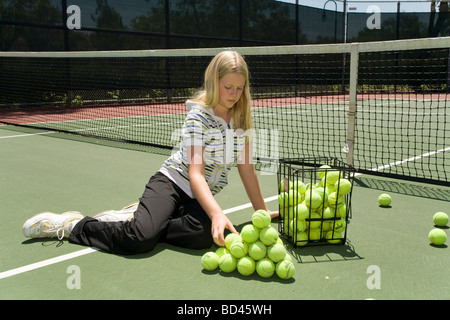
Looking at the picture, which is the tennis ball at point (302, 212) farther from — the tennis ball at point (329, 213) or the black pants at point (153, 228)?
the black pants at point (153, 228)

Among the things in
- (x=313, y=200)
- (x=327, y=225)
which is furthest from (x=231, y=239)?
(x=327, y=225)

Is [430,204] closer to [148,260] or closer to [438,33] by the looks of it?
[148,260]

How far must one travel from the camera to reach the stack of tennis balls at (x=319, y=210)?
2.81 meters

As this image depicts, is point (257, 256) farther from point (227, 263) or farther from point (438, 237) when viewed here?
point (438, 237)

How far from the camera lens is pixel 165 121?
1034cm

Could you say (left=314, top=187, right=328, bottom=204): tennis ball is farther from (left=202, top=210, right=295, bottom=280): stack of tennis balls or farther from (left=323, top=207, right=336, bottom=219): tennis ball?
(left=202, top=210, right=295, bottom=280): stack of tennis balls

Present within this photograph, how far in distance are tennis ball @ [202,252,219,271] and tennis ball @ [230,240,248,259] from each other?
103 millimetres

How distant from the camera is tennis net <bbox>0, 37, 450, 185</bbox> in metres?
6.08

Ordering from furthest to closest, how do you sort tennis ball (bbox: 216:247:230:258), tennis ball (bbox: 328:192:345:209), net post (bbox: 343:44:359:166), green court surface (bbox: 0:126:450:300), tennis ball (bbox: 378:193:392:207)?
net post (bbox: 343:44:359:166)
tennis ball (bbox: 378:193:392:207)
tennis ball (bbox: 328:192:345:209)
tennis ball (bbox: 216:247:230:258)
green court surface (bbox: 0:126:450:300)

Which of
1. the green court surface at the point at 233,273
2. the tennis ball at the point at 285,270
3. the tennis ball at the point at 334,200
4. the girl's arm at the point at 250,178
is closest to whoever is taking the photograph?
the green court surface at the point at 233,273

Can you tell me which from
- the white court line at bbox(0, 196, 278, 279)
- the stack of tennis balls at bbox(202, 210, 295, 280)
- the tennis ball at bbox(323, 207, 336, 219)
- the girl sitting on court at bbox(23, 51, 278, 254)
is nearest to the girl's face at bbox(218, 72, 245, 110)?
the girl sitting on court at bbox(23, 51, 278, 254)

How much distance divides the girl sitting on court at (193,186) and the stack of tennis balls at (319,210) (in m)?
0.36

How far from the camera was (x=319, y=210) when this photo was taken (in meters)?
2.88

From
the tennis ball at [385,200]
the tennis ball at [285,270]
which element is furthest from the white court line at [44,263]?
the tennis ball at [385,200]
